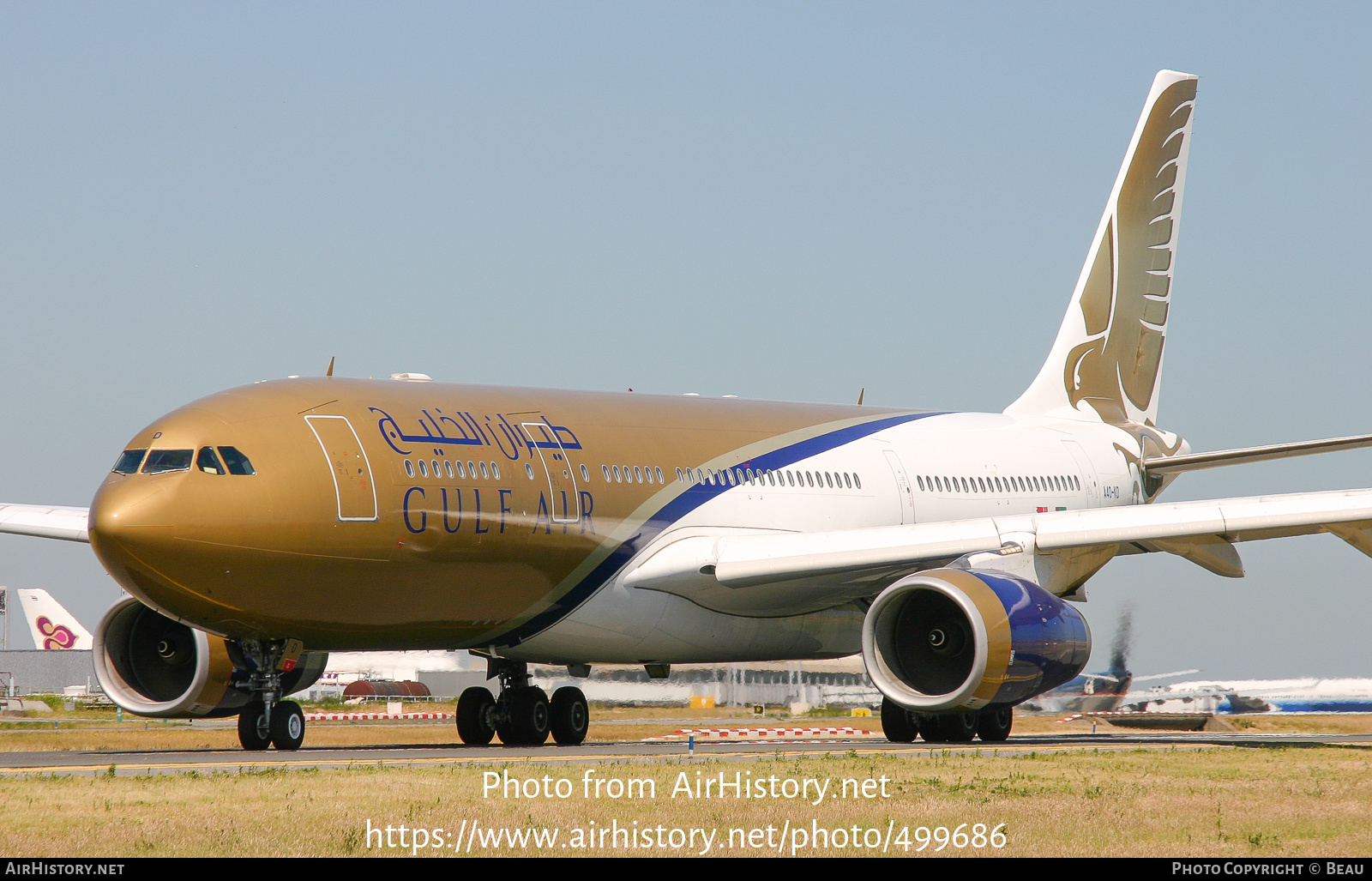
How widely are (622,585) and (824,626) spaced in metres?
3.45

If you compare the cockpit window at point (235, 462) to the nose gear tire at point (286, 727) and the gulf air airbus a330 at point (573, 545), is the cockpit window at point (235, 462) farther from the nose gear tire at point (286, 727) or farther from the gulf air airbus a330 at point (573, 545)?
the nose gear tire at point (286, 727)

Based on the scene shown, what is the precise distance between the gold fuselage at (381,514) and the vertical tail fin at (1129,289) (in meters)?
10.1

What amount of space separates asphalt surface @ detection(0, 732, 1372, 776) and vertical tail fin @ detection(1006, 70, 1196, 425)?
7.70m

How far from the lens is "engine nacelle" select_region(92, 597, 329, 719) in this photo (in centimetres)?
1780

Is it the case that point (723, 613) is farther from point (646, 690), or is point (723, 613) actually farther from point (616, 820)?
point (616, 820)

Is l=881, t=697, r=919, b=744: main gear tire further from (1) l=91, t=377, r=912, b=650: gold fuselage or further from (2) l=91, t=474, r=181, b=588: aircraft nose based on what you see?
(2) l=91, t=474, r=181, b=588: aircraft nose

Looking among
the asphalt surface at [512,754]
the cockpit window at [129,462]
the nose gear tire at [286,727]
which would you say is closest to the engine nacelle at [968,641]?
the asphalt surface at [512,754]

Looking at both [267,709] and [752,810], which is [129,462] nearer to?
[267,709]

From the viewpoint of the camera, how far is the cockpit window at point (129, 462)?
15.3m

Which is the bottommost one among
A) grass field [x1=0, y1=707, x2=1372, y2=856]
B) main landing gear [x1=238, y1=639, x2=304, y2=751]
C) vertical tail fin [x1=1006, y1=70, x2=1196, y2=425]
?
grass field [x1=0, y1=707, x2=1372, y2=856]

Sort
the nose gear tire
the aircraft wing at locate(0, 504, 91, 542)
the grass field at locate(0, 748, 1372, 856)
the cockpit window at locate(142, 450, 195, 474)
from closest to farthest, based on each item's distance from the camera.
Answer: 1. the grass field at locate(0, 748, 1372, 856)
2. the cockpit window at locate(142, 450, 195, 474)
3. the nose gear tire
4. the aircraft wing at locate(0, 504, 91, 542)

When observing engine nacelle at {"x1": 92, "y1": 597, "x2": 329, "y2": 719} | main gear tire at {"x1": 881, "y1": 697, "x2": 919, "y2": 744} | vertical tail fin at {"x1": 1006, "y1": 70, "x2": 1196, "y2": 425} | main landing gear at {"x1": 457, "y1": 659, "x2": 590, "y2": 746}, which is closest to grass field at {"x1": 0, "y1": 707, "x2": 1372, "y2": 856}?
main gear tire at {"x1": 881, "y1": 697, "x2": 919, "y2": 744}

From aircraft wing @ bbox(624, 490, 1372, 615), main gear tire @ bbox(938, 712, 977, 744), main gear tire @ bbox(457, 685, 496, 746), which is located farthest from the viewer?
main gear tire @ bbox(457, 685, 496, 746)

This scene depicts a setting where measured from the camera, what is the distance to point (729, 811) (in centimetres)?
1054
